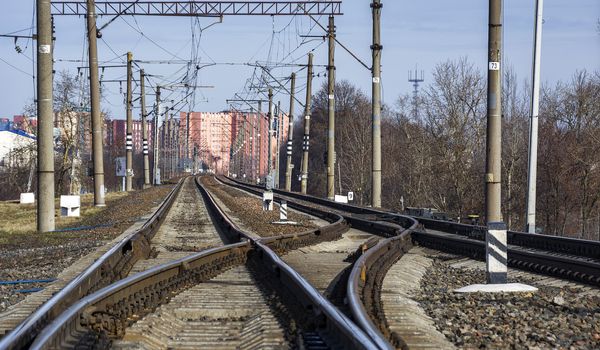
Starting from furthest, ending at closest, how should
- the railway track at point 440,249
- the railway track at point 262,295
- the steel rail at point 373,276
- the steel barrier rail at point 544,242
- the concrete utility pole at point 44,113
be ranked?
the concrete utility pole at point 44,113 → the steel barrier rail at point 544,242 → the railway track at point 440,249 → the railway track at point 262,295 → the steel rail at point 373,276

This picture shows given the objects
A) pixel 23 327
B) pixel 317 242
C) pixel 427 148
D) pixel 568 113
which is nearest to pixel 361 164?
pixel 427 148

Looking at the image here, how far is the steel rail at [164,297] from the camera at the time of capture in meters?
7.29

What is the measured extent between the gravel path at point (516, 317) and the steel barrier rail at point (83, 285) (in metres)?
3.61

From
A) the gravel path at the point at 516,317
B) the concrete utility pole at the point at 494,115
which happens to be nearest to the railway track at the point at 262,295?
the gravel path at the point at 516,317

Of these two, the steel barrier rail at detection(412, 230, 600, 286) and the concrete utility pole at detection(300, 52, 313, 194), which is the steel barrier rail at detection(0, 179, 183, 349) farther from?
the concrete utility pole at detection(300, 52, 313, 194)

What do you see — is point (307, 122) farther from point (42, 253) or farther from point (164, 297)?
point (164, 297)

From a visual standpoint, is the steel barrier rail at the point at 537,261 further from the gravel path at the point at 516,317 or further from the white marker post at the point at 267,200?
the white marker post at the point at 267,200

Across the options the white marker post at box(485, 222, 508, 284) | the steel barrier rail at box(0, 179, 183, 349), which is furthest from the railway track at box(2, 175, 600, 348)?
the white marker post at box(485, 222, 508, 284)

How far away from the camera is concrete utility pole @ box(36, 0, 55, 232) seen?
24000 mm

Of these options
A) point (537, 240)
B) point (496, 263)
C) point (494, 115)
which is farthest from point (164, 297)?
point (537, 240)

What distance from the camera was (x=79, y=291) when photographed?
34.4ft

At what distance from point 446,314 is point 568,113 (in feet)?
156

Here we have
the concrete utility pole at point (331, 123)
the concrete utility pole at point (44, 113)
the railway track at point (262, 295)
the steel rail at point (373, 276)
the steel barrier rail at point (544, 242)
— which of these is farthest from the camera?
the concrete utility pole at point (331, 123)

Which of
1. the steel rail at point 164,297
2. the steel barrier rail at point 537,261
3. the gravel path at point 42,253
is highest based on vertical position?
the steel rail at point 164,297
